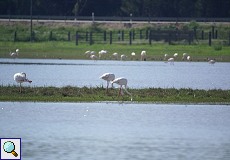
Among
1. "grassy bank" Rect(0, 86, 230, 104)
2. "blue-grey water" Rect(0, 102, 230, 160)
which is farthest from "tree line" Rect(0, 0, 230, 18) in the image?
"blue-grey water" Rect(0, 102, 230, 160)

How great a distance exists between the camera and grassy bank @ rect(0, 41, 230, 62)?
2904 inches

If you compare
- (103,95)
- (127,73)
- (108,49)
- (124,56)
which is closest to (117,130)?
(103,95)

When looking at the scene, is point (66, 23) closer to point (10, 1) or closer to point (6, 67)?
point (10, 1)

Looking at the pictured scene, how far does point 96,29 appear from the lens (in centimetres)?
9838

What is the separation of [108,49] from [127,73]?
81.7ft

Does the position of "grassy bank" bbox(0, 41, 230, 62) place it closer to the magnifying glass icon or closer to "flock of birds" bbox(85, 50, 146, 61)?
"flock of birds" bbox(85, 50, 146, 61)

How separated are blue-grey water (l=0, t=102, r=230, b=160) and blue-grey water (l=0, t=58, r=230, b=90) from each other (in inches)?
299

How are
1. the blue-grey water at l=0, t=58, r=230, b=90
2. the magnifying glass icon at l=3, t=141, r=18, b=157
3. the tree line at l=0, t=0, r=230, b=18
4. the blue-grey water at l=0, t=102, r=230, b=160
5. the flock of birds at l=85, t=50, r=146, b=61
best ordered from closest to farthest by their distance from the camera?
the magnifying glass icon at l=3, t=141, r=18, b=157, the blue-grey water at l=0, t=102, r=230, b=160, the blue-grey water at l=0, t=58, r=230, b=90, the flock of birds at l=85, t=50, r=146, b=61, the tree line at l=0, t=0, r=230, b=18

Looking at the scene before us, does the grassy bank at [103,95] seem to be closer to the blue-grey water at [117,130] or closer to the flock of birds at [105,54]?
the blue-grey water at [117,130]

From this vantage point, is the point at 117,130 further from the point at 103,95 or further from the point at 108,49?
the point at 108,49

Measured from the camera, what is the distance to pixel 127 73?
5512cm

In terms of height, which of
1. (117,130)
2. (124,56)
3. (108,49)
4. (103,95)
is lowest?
(117,130)

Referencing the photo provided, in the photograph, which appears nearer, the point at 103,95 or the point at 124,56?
the point at 103,95

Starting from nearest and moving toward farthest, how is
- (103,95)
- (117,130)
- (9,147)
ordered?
(9,147) < (117,130) < (103,95)
